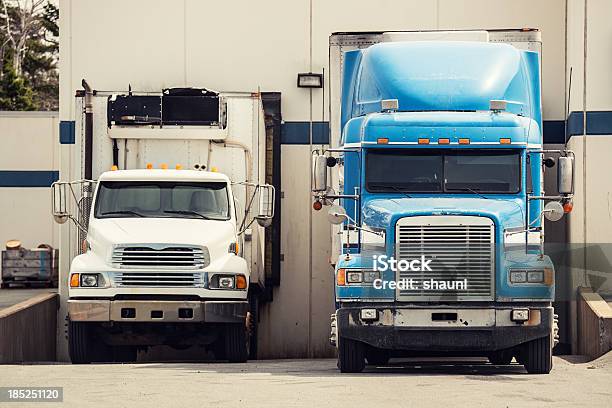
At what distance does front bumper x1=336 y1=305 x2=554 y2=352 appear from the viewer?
15062 mm

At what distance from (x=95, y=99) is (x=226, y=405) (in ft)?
29.9

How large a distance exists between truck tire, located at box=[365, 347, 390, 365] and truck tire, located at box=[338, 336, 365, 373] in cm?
136

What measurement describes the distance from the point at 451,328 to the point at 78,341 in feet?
18.6

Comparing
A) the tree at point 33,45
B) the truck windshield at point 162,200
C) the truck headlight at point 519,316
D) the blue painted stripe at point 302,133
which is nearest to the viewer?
the truck headlight at point 519,316

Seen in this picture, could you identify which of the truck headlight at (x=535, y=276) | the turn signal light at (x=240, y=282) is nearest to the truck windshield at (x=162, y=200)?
the turn signal light at (x=240, y=282)

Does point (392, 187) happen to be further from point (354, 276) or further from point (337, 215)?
point (354, 276)

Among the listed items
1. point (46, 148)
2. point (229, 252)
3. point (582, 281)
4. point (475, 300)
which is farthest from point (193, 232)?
point (46, 148)

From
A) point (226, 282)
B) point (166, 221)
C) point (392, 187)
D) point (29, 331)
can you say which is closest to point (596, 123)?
point (392, 187)

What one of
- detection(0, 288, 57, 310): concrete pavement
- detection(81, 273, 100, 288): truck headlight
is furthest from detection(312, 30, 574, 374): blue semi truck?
detection(0, 288, 57, 310): concrete pavement

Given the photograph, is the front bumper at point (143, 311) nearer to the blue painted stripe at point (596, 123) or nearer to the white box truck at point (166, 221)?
the white box truck at point (166, 221)

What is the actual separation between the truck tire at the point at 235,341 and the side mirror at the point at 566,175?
4990 mm

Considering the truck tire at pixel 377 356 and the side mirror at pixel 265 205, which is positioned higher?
the side mirror at pixel 265 205

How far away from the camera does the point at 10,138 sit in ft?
111

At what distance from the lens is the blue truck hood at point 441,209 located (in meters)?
15.3
